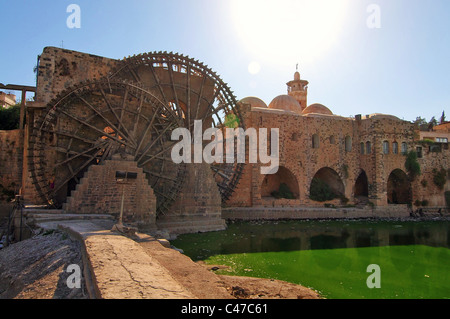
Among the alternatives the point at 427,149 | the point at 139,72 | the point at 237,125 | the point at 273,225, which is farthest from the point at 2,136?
the point at 427,149

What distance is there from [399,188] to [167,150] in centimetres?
1514

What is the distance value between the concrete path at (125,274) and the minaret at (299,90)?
22.5m

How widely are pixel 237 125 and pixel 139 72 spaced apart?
175 inches

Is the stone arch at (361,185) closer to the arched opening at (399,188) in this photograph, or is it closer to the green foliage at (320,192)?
the arched opening at (399,188)

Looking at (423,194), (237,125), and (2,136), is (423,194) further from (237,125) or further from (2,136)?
(2,136)

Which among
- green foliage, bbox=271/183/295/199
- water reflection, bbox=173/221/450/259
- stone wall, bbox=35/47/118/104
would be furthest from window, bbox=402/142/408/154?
stone wall, bbox=35/47/118/104

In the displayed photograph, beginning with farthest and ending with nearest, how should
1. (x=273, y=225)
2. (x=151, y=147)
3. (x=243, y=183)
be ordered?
(x=243, y=183) < (x=273, y=225) < (x=151, y=147)

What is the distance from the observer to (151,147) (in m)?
10.0

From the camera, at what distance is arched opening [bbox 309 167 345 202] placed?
16297 millimetres

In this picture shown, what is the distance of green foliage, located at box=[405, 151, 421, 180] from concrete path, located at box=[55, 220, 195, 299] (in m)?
17.9

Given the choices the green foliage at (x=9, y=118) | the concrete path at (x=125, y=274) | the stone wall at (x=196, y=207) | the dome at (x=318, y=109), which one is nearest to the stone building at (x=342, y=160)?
the dome at (x=318, y=109)

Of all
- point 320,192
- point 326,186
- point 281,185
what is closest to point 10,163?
point 281,185

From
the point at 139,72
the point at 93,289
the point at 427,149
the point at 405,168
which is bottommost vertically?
the point at 93,289

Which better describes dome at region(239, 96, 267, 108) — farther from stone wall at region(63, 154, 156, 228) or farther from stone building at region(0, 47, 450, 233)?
stone wall at region(63, 154, 156, 228)
